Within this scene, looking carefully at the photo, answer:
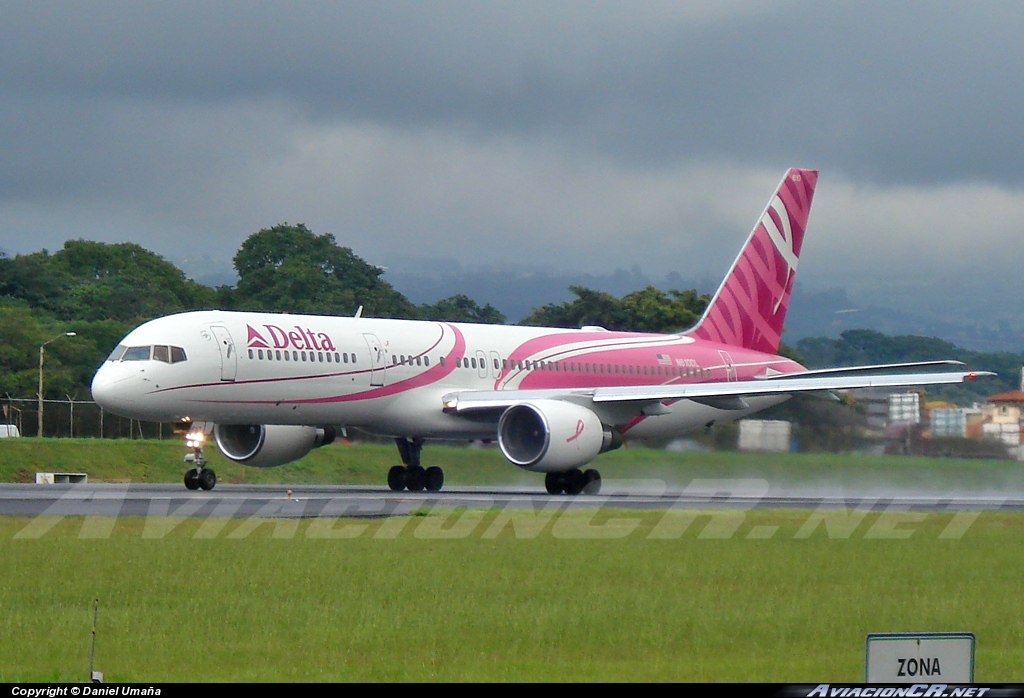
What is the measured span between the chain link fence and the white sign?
45235 millimetres

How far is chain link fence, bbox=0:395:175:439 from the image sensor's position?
51594 mm

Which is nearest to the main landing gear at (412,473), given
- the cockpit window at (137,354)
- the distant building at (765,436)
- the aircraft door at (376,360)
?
the aircraft door at (376,360)

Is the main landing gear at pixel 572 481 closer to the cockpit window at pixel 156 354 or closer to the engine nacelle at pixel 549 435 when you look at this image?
the engine nacelle at pixel 549 435

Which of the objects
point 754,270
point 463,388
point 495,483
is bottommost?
point 495,483

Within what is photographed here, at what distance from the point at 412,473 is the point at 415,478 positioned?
5.4 inches

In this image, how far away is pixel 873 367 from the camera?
3628 centimetres

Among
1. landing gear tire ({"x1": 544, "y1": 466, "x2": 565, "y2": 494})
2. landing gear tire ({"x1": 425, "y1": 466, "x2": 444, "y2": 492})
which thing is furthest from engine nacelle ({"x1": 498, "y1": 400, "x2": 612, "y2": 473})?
landing gear tire ({"x1": 425, "y1": 466, "x2": 444, "y2": 492})

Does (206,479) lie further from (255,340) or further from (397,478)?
(397,478)

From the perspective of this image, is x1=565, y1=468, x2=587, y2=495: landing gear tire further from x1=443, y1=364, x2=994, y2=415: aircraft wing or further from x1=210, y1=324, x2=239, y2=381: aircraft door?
x1=210, y1=324, x2=239, y2=381: aircraft door

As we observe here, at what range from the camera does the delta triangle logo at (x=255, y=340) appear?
31.0 meters
